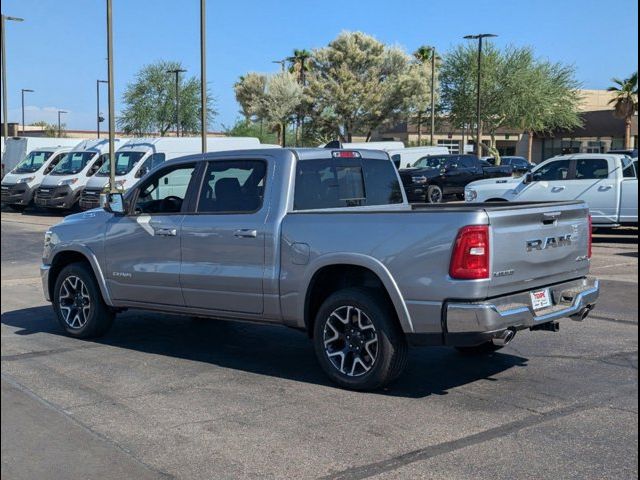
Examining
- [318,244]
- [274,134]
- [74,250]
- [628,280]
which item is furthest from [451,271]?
[274,134]

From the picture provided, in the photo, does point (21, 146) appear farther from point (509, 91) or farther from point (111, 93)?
point (509, 91)

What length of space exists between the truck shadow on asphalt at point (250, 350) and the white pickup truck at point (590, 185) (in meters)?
9.45

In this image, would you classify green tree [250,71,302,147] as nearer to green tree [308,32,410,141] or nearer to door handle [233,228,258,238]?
green tree [308,32,410,141]

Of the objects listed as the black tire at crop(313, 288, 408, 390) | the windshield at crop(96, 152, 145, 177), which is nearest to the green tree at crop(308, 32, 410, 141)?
the windshield at crop(96, 152, 145, 177)

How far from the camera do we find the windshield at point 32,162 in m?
29.1

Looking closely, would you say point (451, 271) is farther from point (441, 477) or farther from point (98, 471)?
point (98, 471)

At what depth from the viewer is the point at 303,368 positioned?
22.4 ft

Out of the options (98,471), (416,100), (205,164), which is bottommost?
(98,471)

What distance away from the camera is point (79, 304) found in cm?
806

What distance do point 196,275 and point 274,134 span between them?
61184 millimetres

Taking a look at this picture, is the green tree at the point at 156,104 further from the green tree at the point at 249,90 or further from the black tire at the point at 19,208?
the black tire at the point at 19,208

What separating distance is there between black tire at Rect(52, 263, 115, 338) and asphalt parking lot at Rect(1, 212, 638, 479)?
6.7 inches

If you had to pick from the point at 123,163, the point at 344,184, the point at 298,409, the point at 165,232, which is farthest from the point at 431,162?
the point at 298,409

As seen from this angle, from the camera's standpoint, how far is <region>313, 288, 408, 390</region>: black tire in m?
5.88
